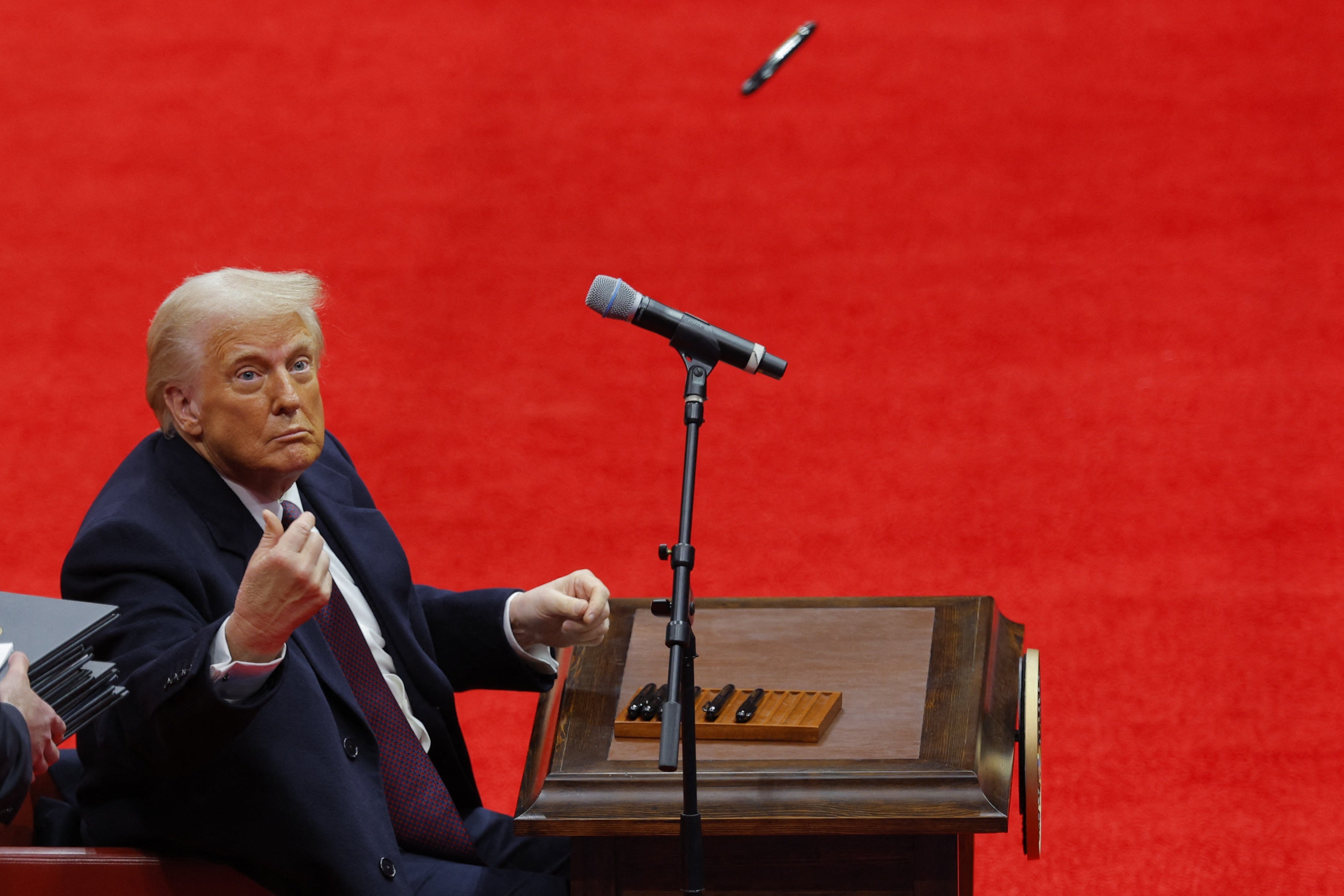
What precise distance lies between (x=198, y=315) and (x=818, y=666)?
0.94 metres

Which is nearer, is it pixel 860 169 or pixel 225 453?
pixel 225 453

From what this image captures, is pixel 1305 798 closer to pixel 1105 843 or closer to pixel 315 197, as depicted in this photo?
pixel 1105 843

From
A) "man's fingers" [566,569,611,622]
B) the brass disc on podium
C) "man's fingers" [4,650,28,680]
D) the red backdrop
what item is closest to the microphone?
"man's fingers" [566,569,611,622]

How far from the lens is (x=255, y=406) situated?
7.14 feet

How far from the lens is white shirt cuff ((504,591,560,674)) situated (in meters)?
2.45

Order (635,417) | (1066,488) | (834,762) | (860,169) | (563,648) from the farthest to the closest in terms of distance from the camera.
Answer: (860,169)
(635,417)
(1066,488)
(563,648)
(834,762)

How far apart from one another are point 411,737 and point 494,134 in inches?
115

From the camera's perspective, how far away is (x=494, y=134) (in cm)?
489

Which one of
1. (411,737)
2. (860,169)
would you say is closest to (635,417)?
(860,169)

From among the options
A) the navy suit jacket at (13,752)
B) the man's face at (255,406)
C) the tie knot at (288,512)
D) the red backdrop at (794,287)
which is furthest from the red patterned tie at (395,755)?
the red backdrop at (794,287)

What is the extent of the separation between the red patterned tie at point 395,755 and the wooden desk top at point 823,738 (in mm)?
189

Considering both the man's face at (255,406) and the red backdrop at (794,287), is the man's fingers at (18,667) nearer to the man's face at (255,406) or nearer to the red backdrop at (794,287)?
the man's face at (255,406)

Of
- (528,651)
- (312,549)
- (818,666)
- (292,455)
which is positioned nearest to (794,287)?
(528,651)

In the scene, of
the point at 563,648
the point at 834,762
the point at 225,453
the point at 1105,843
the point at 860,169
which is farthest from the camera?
the point at 860,169
